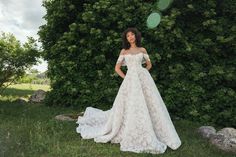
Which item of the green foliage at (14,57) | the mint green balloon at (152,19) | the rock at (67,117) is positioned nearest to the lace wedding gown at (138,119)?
the rock at (67,117)

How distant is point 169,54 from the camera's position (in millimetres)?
13344

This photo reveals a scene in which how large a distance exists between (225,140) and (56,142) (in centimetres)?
400

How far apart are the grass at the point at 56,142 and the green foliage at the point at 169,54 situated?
1.11 meters

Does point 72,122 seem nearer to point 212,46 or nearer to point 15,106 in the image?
point 15,106

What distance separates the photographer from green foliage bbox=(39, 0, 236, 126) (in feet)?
44.0

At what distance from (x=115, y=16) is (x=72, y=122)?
13.2 ft

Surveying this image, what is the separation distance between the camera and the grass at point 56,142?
884 cm

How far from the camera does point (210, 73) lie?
1331 centimetres

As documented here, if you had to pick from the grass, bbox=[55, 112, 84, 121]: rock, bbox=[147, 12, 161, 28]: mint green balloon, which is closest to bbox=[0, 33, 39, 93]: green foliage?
the grass

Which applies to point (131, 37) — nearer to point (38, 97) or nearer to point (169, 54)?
point (169, 54)

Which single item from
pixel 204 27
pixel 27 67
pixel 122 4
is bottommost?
A: pixel 27 67

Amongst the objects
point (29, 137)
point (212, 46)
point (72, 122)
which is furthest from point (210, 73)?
point (29, 137)


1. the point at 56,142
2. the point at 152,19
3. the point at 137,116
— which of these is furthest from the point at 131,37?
the point at 152,19

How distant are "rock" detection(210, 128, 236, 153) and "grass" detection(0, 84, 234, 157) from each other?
0.49ft
